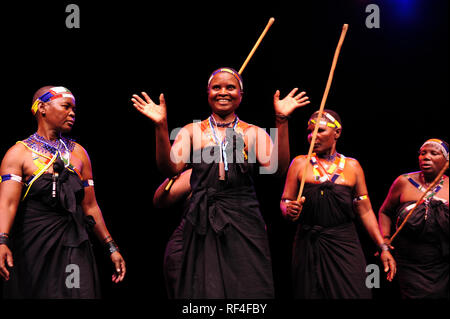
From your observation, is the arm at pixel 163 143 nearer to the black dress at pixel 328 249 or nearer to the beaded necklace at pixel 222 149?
the beaded necklace at pixel 222 149

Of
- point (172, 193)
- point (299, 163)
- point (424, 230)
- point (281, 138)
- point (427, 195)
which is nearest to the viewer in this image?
point (281, 138)

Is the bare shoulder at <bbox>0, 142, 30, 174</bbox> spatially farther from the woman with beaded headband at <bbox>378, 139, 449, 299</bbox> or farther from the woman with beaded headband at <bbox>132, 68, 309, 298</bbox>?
the woman with beaded headband at <bbox>378, 139, 449, 299</bbox>

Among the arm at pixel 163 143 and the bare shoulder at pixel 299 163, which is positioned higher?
the arm at pixel 163 143

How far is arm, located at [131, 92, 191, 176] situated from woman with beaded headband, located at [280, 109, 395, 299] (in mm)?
1023

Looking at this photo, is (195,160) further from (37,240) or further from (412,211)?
(412,211)

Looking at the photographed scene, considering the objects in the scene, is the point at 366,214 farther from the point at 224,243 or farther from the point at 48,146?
the point at 48,146

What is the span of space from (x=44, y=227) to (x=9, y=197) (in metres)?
0.26

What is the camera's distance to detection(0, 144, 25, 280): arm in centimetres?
299

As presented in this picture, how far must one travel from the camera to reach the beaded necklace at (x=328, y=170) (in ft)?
13.4

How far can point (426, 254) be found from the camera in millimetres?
4441

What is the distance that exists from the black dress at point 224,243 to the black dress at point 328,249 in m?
1.06

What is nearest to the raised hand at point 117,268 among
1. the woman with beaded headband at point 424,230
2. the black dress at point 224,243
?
the black dress at point 224,243

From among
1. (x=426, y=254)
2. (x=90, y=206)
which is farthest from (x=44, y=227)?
(x=426, y=254)

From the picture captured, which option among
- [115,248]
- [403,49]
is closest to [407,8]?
[403,49]
